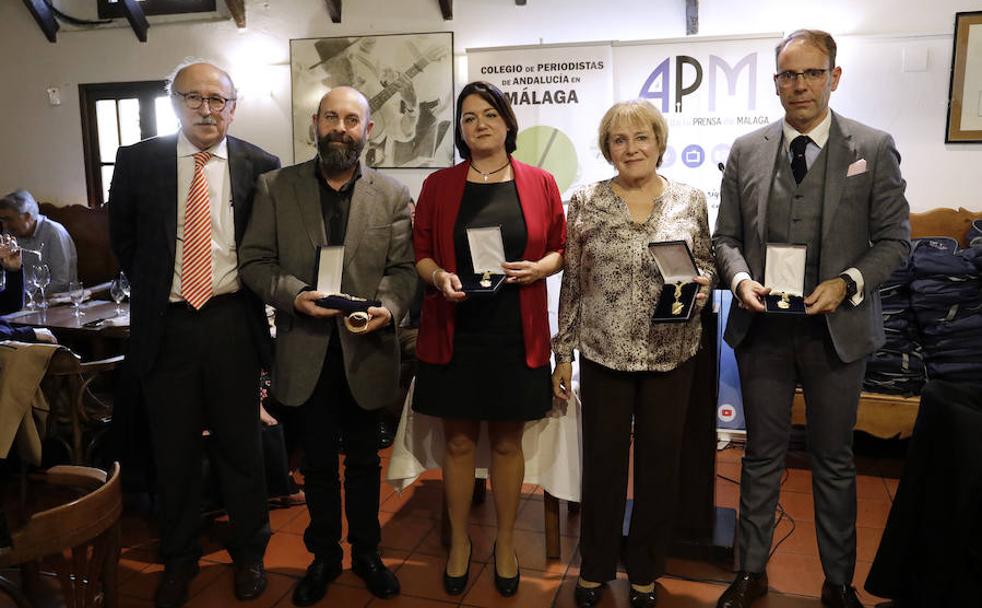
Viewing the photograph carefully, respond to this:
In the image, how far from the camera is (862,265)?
7.22 ft

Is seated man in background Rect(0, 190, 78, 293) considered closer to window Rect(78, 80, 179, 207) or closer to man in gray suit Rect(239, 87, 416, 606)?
window Rect(78, 80, 179, 207)

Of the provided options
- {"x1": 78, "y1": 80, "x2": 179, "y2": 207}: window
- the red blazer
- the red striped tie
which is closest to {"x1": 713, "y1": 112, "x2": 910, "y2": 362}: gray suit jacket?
the red blazer

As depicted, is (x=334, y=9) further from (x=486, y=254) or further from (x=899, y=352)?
(x=899, y=352)

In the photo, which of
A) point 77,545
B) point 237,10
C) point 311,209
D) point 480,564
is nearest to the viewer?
point 77,545

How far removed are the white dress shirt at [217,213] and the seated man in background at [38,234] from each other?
2915 mm

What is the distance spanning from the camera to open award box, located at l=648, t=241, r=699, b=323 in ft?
7.02

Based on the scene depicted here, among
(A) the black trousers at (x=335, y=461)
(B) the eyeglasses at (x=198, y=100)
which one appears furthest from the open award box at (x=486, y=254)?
(B) the eyeglasses at (x=198, y=100)

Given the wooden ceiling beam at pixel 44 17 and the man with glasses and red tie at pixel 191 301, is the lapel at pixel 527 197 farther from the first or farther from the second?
the wooden ceiling beam at pixel 44 17

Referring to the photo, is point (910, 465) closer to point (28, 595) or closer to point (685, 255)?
point (685, 255)

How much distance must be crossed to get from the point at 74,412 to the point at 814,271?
2.72 m

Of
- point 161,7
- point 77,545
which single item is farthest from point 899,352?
point 161,7

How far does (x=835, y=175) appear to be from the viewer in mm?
2205

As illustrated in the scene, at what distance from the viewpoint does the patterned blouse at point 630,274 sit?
2.27 m

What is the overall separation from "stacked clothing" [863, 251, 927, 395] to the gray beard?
2.72m
